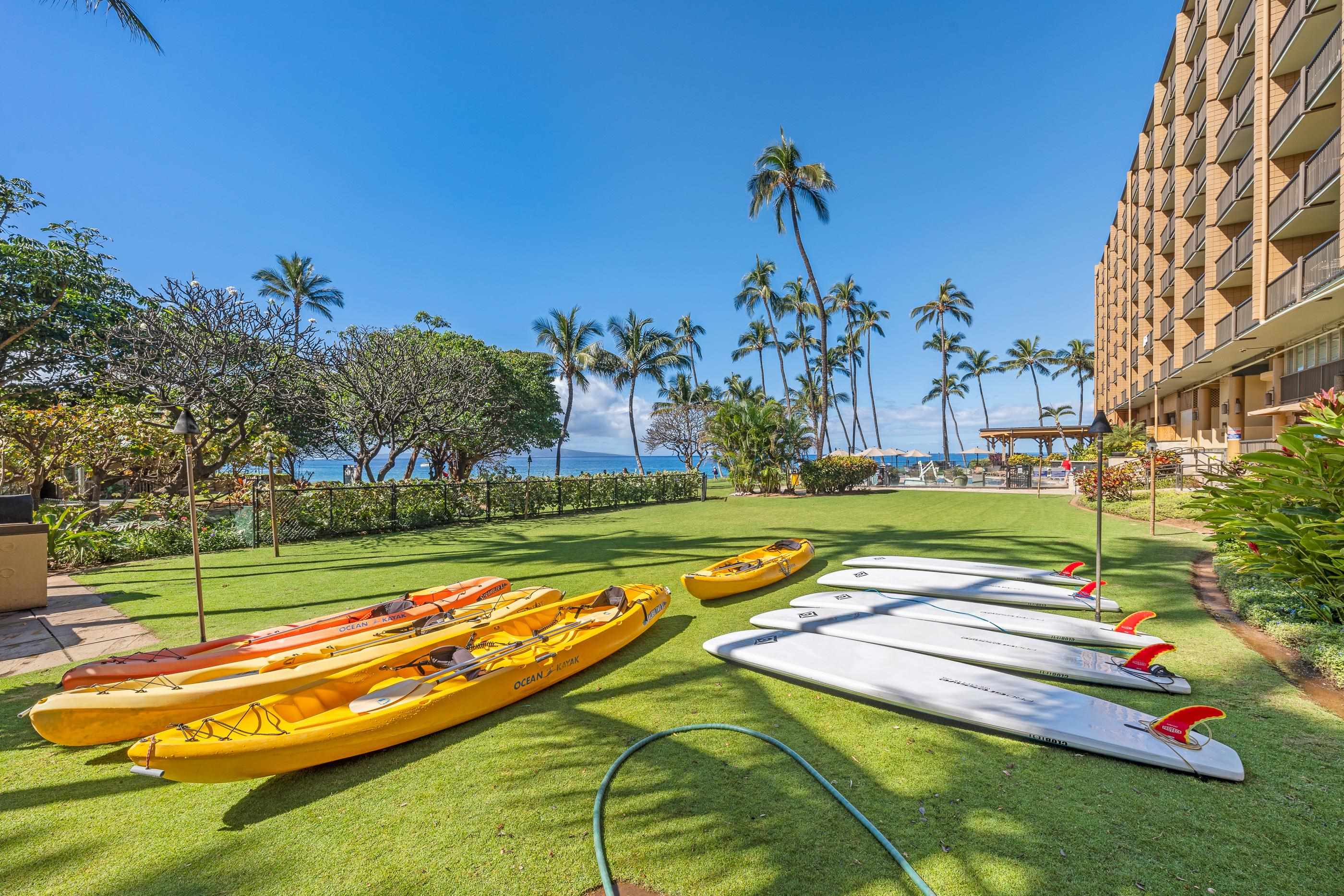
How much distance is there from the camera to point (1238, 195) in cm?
1748

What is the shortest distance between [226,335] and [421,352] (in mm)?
6387

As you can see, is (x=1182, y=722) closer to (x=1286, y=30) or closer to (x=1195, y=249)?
(x=1286, y=30)

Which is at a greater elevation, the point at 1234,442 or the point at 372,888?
the point at 1234,442

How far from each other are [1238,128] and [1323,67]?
5809 mm

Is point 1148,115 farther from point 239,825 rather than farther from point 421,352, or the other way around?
point 239,825

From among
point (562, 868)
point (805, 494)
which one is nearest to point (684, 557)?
point (562, 868)

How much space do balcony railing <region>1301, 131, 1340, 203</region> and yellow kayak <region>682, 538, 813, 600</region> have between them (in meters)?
16.7

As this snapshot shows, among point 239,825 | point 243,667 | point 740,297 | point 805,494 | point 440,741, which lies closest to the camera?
point 239,825

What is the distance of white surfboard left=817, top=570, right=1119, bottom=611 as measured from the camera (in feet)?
19.6

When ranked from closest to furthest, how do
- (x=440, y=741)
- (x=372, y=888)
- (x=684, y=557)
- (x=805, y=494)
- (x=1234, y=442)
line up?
1. (x=372, y=888)
2. (x=440, y=741)
3. (x=684, y=557)
4. (x=1234, y=442)
5. (x=805, y=494)

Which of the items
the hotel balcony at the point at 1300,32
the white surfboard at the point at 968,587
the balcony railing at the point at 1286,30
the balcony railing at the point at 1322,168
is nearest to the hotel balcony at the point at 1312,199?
the balcony railing at the point at 1322,168

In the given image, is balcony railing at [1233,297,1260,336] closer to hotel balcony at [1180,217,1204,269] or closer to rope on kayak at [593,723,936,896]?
hotel balcony at [1180,217,1204,269]

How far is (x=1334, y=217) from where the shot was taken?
46.5 ft

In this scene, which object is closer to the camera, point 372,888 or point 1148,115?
point 372,888
